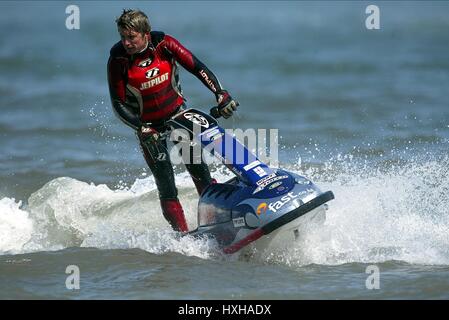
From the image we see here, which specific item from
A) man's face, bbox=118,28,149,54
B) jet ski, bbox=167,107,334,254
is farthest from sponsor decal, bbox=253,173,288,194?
man's face, bbox=118,28,149,54

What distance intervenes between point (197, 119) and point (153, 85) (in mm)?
474

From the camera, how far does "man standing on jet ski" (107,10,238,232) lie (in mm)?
7949

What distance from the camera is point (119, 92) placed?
8117 mm

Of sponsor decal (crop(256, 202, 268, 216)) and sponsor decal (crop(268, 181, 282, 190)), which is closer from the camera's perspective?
sponsor decal (crop(256, 202, 268, 216))

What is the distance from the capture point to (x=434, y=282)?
293 inches

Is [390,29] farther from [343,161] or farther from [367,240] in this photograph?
[367,240]

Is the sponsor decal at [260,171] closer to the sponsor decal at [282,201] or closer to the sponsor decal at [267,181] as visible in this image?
the sponsor decal at [267,181]

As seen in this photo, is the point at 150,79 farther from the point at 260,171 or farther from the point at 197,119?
the point at 260,171

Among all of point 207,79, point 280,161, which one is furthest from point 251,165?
point 280,161

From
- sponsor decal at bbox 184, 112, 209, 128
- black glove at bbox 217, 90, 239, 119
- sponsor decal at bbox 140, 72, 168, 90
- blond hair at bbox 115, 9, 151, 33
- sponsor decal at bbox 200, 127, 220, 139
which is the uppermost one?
blond hair at bbox 115, 9, 151, 33

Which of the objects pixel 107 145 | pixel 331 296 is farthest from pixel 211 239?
pixel 107 145

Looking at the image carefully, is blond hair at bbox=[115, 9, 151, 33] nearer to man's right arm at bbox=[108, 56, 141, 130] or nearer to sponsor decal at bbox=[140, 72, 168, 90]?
man's right arm at bbox=[108, 56, 141, 130]

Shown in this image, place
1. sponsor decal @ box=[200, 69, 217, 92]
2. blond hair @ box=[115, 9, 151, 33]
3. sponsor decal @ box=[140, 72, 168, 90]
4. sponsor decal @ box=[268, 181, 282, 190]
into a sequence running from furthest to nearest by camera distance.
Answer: sponsor decal @ box=[200, 69, 217, 92] → sponsor decal @ box=[140, 72, 168, 90] → blond hair @ box=[115, 9, 151, 33] → sponsor decal @ box=[268, 181, 282, 190]

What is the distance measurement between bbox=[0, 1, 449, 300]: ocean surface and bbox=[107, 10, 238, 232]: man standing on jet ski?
2.92 feet
